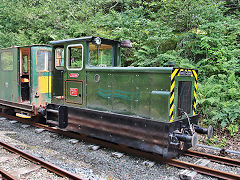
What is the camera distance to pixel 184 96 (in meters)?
4.98

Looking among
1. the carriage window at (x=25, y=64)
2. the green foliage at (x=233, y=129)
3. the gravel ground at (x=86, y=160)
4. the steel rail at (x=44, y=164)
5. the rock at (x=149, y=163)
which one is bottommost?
the gravel ground at (x=86, y=160)

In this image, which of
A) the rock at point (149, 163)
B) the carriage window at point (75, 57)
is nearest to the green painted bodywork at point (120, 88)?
the carriage window at point (75, 57)

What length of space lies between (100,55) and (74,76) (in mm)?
963

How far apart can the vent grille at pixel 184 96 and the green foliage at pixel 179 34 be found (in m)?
1.72

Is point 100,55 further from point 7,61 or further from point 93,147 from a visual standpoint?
point 7,61

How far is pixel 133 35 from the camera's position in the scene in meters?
10.7

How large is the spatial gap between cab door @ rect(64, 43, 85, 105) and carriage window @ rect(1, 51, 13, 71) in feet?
11.2

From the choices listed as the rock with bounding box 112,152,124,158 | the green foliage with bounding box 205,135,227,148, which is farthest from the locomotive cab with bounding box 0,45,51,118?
the green foliage with bounding box 205,135,227,148

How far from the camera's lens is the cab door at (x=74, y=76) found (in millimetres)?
5742

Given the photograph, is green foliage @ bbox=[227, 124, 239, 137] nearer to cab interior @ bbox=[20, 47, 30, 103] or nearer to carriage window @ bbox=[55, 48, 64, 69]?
carriage window @ bbox=[55, 48, 64, 69]

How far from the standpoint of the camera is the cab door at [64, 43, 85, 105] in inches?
226

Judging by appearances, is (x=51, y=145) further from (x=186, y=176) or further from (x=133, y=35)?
(x=133, y=35)

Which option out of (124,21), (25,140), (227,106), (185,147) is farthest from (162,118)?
(124,21)

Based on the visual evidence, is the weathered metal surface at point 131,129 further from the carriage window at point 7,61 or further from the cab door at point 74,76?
the carriage window at point 7,61
